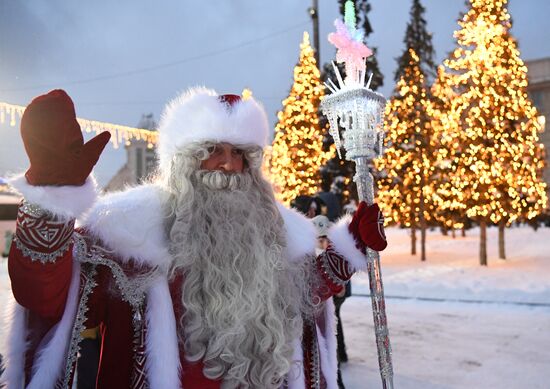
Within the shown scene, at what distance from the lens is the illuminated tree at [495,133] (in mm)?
14773

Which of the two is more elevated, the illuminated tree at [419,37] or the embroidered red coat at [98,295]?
the illuminated tree at [419,37]

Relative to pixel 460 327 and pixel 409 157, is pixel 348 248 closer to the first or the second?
pixel 460 327

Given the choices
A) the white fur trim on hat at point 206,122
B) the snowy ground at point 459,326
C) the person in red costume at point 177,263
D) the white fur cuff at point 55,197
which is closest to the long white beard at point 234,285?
the person in red costume at point 177,263

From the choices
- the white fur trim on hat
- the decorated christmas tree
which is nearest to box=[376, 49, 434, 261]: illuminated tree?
the decorated christmas tree

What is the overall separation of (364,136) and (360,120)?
10 centimetres

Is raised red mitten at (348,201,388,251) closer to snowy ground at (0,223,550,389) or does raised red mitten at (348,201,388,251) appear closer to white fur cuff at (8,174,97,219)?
white fur cuff at (8,174,97,219)

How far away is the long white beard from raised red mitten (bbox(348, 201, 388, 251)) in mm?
427

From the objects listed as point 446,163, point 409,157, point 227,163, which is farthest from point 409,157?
point 227,163

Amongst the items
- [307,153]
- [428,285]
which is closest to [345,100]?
[428,285]

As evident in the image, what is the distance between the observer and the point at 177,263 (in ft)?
7.34

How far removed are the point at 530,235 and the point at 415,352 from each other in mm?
17892

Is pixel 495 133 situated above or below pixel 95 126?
above

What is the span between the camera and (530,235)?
21.5 metres

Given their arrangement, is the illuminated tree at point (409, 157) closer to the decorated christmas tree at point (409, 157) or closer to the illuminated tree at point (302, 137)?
the decorated christmas tree at point (409, 157)
